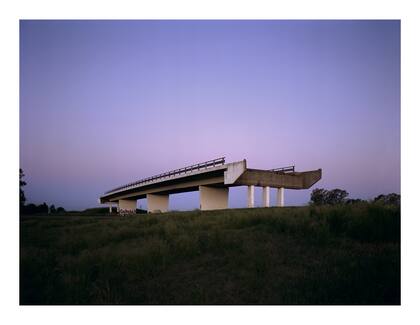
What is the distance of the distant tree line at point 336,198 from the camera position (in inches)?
452

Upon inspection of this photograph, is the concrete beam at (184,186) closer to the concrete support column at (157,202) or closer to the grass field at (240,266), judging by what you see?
the concrete support column at (157,202)

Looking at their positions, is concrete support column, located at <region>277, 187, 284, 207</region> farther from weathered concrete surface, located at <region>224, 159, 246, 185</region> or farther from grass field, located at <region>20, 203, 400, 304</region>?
grass field, located at <region>20, 203, 400, 304</region>

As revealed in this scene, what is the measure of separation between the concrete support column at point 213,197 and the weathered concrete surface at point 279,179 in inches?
201

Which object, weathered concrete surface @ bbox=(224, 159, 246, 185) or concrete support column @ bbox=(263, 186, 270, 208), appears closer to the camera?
weathered concrete surface @ bbox=(224, 159, 246, 185)

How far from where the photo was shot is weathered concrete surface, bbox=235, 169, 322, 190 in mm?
26606

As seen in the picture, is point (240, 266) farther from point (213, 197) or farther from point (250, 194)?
point (213, 197)

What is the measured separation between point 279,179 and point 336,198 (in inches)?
293

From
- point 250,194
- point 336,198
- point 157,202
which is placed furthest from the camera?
point 157,202

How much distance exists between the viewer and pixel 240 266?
6.52 m

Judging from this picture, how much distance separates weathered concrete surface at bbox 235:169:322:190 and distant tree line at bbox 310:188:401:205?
1.34 meters

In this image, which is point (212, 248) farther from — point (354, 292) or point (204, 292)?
point (354, 292)

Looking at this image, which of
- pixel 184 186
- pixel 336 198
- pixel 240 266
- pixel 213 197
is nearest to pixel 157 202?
pixel 184 186

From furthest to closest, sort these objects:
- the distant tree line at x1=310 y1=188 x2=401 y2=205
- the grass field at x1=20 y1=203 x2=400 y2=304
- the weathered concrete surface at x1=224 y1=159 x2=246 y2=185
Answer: the weathered concrete surface at x1=224 y1=159 x2=246 y2=185 → the distant tree line at x1=310 y1=188 x2=401 y2=205 → the grass field at x1=20 y1=203 x2=400 y2=304

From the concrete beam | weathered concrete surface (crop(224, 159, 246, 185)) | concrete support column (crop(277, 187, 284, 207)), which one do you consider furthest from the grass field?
concrete support column (crop(277, 187, 284, 207))
